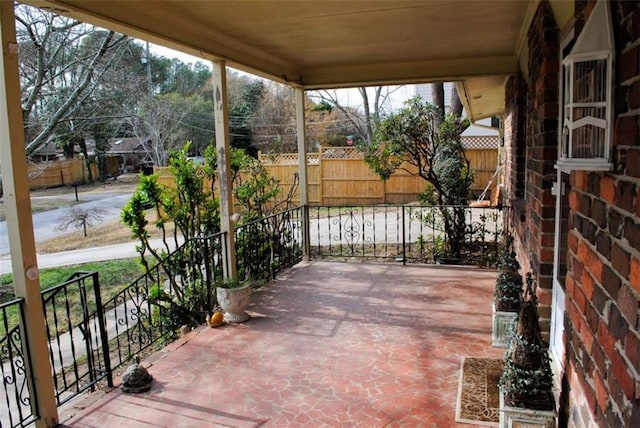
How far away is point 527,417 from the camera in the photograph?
212 cm

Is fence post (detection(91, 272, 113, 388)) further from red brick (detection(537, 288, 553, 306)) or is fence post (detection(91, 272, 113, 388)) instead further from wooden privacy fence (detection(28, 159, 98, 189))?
wooden privacy fence (detection(28, 159, 98, 189))

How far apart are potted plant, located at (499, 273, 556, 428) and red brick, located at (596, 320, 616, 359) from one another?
0.81 meters

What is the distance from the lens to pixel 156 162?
1495cm

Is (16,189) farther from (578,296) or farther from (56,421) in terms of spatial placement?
(578,296)

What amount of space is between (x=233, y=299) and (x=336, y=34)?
2.46 meters

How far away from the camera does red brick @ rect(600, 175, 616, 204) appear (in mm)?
1272

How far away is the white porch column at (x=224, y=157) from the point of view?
4.51m

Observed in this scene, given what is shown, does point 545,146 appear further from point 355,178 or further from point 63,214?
point 63,214

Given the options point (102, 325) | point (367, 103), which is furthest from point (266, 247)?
point (367, 103)

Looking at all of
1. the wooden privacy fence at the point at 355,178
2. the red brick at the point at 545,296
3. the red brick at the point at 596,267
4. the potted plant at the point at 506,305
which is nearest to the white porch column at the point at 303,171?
the potted plant at the point at 506,305

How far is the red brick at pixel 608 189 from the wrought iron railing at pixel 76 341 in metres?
2.56

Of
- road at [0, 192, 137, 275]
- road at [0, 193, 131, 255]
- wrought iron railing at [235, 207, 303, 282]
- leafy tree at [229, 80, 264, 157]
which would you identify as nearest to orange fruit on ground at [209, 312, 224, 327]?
wrought iron railing at [235, 207, 303, 282]

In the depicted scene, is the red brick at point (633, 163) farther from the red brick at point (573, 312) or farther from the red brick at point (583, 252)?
the red brick at point (573, 312)

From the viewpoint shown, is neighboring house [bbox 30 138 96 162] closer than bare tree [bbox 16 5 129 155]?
No
